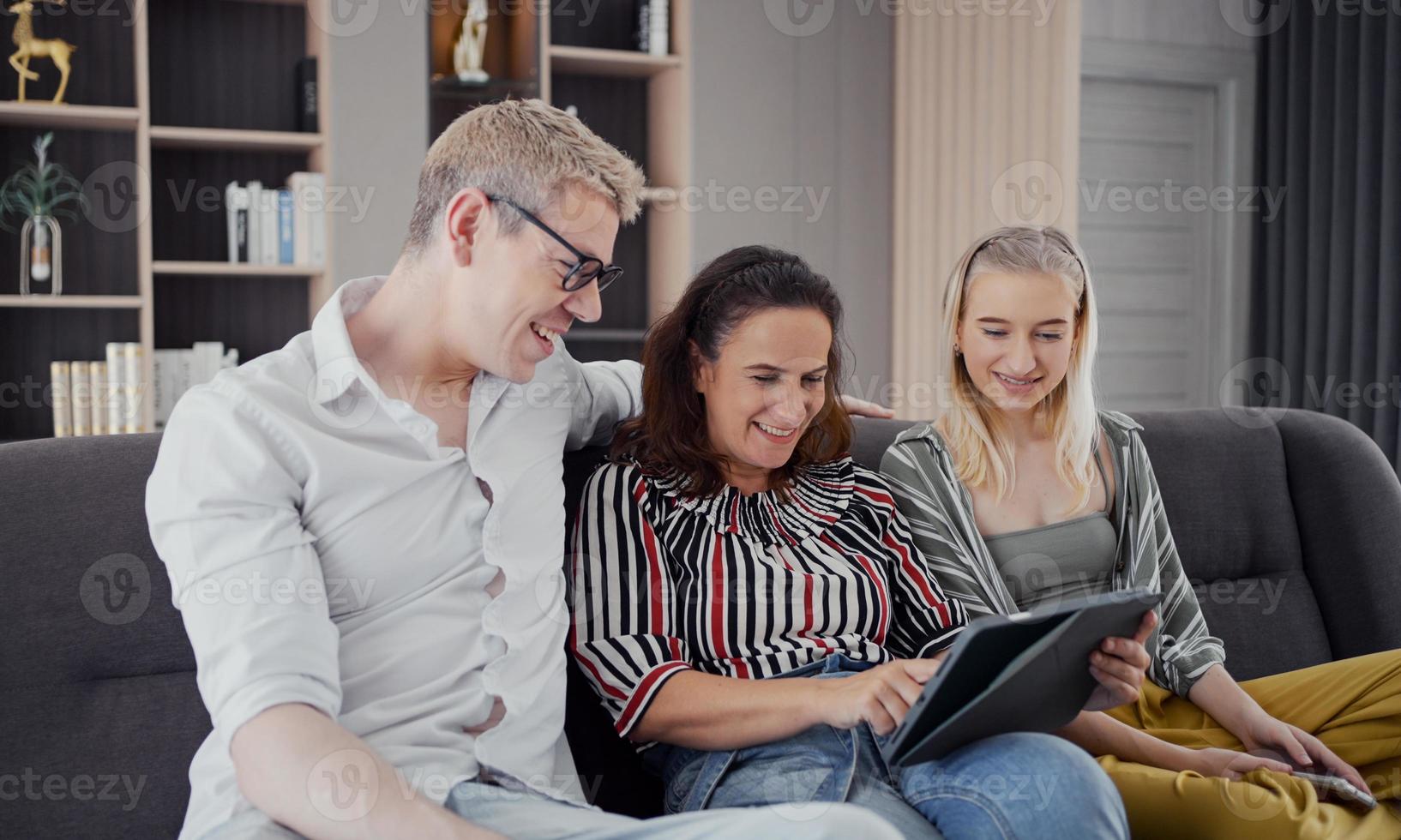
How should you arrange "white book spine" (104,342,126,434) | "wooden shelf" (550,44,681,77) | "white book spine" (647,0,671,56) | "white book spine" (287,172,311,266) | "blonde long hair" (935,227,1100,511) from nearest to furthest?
"blonde long hair" (935,227,1100,511), "white book spine" (104,342,126,434), "white book spine" (287,172,311,266), "wooden shelf" (550,44,681,77), "white book spine" (647,0,671,56)

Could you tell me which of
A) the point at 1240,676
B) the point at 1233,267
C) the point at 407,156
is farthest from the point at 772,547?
the point at 1233,267

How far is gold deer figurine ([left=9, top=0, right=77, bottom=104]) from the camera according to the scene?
3.42 meters

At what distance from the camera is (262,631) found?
1.12 metres

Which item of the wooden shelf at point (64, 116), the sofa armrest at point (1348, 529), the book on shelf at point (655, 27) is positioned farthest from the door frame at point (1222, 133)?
the wooden shelf at point (64, 116)

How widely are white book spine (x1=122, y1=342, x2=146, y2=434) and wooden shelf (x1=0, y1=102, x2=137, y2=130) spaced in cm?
65

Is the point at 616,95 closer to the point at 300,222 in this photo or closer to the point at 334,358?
the point at 300,222

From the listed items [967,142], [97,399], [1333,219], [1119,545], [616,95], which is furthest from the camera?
[616,95]

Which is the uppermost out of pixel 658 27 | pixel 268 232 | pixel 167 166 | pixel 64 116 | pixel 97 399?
pixel 658 27

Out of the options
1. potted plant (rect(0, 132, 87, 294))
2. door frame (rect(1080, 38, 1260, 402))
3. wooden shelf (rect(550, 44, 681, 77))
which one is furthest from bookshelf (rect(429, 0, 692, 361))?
door frame (rect(1080, 38, 1260, 402))

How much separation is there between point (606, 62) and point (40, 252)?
1772mm

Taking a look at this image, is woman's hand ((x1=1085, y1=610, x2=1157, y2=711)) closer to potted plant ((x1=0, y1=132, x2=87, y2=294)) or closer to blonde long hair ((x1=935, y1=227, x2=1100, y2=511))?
blonde long hair ((x1=935, y1=227, x2=1100, y2=511))

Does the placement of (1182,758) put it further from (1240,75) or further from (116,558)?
(1240,75)

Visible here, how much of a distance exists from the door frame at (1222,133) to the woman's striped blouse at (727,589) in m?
3.05

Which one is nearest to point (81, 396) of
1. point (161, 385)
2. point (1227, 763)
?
point (161, 385)
